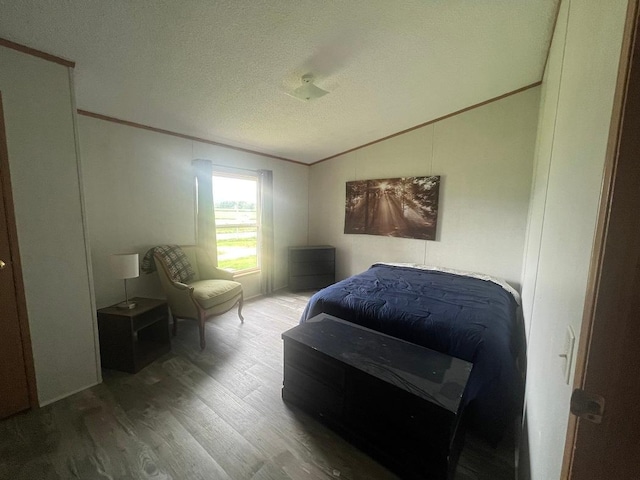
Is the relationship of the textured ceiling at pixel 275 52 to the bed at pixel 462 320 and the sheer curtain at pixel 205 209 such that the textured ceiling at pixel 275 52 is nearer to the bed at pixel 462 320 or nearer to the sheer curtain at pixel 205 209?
the sheer curtain at pixel 205 209

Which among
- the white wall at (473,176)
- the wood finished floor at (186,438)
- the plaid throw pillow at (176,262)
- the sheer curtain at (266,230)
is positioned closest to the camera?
the wood finished floor at (186,438)

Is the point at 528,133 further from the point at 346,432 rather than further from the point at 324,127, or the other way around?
the point at 346,432

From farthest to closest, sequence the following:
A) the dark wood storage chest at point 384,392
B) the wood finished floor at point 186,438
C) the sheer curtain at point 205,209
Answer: the sheer curtain at point 205,209 → the wood finished floor at point 186,438 → the dark wood storage chest at point 384,392

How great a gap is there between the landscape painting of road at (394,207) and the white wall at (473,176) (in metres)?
0.11

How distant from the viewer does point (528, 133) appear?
2768 millimetres

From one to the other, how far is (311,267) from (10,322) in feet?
10.7

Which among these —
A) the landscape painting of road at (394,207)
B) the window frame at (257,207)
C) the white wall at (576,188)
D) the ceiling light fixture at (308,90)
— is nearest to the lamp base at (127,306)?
the window frame at (257,207)

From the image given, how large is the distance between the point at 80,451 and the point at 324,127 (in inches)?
133

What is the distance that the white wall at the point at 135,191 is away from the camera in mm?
2387

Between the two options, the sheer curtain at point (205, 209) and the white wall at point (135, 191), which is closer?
the white wall at point (135, 191)

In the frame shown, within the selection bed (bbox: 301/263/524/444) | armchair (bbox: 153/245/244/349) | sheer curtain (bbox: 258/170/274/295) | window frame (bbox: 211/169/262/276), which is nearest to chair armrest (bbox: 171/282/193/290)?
armchair (bbox: 153/245/244/349)

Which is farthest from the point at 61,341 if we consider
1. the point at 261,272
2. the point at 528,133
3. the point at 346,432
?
the point at 528,133

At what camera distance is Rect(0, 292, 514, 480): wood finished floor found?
1336 millimetres

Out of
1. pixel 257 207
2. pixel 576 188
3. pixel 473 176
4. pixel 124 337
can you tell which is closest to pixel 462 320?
pixel 576 188
